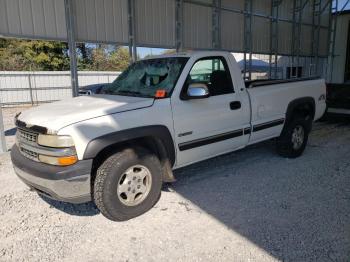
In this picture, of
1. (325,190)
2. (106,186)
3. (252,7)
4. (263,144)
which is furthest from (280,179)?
(252,7)

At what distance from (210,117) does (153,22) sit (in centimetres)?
593

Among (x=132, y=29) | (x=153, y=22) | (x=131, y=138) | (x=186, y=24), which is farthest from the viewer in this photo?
(x=186, y=24)

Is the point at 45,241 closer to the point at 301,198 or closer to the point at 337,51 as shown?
the point at 301,198

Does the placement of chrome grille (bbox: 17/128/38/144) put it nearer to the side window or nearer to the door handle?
the side window

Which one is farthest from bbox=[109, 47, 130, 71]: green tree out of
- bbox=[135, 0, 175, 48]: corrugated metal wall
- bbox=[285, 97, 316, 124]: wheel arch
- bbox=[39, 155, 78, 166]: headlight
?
bbox=[39, 155, 78, 166]: headlight

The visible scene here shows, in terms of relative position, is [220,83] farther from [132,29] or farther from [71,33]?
[132,29]

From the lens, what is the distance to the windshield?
4.24m

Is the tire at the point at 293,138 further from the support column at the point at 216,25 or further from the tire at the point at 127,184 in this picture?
the support column at the point at 216,25

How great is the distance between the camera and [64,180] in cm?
325

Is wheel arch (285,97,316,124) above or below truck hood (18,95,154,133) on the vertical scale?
below

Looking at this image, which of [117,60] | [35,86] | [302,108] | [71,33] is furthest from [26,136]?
[117,60]

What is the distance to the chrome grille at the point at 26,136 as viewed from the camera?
358 centimetres

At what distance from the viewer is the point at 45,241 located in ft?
11.0

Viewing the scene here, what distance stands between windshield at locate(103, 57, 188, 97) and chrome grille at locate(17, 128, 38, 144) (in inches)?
51.8
